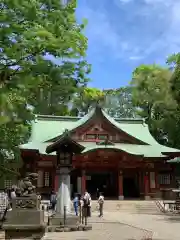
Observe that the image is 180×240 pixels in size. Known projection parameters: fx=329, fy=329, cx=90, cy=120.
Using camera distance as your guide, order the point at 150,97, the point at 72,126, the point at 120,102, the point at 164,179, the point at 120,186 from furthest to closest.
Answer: the point at 120,102 < the point at 150,97 < the point at 72,126 < the point at 164,179 < the point at 120,186

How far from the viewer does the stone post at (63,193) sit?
48.9 feet

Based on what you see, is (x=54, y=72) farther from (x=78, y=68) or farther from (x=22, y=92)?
(x=78, y=68)

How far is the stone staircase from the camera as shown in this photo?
24661 mm

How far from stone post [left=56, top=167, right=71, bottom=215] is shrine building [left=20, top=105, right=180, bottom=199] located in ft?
43.5

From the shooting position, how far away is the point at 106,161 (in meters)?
30.8

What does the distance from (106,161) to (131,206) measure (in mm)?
5965

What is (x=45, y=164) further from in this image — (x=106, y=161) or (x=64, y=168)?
(x=64, y=168)

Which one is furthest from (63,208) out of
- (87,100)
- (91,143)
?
(87,100)

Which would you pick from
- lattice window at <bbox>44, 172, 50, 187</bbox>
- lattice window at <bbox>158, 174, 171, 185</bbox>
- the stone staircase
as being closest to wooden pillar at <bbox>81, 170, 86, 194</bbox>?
the stone staircase

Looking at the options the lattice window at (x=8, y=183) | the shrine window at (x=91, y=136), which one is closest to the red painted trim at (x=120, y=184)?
the shrine window at (x=91, y=136)

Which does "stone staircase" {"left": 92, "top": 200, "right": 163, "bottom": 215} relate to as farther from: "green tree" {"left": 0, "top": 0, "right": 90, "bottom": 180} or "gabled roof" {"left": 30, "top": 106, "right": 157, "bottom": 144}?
"green tree" {"left": 0, "top": 0, "right": 90, "bottom": 180}

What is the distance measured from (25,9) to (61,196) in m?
10.1

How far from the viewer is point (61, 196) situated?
15109mm

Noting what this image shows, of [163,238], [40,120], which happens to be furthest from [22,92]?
[40,120]
